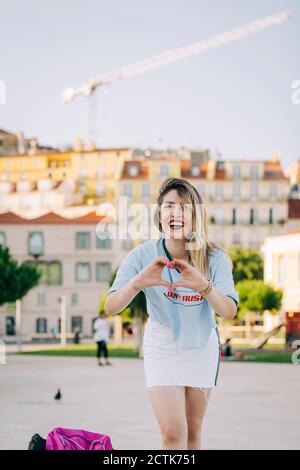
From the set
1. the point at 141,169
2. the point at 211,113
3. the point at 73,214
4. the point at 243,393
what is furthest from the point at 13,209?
the point at 211,113

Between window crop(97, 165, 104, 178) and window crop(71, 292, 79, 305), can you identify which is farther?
window crop(71, 292, 79, 305)

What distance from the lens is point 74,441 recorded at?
5344mm

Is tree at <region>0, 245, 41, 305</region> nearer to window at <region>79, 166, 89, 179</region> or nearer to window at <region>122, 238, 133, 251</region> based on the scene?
window at <region>79, 166, 89, 179</region>

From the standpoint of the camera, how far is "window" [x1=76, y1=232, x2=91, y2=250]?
66.1 m

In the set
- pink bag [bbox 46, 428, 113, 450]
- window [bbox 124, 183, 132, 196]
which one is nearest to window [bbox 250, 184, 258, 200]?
window [bbox 124, 183, 132, 196]

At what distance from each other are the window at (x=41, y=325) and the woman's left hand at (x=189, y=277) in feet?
197

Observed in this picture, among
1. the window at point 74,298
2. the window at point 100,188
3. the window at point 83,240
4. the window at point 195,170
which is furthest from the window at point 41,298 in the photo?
the window at point 195,170

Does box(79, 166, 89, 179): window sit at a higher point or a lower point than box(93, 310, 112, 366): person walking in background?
higher

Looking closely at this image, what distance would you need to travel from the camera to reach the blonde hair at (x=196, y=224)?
15.0ft

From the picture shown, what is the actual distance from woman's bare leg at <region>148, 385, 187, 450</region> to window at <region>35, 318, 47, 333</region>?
2360 inches

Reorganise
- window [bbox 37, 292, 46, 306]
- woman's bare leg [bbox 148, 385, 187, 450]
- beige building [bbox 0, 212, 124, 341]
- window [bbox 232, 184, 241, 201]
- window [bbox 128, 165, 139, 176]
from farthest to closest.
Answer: window [bbox 37, 292, 46, 306]
beige building [bbox 0, 212, 124, 341]
window [bbox 232, 184, 241, 201]
window [bbox 128, 165, 139, 176]
woman's bare leg [bbox 148, 385, 187, 450]

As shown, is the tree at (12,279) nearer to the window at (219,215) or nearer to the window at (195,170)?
the window at (219,215)
